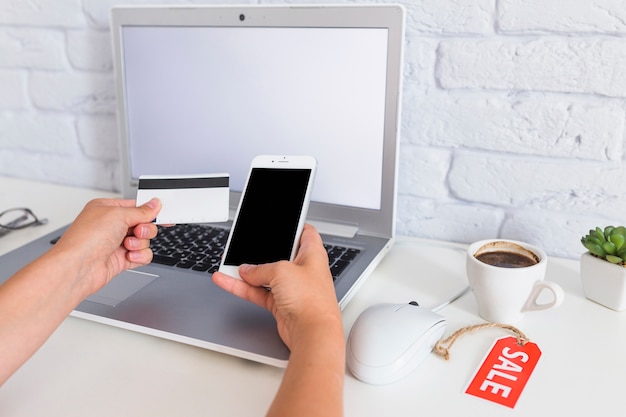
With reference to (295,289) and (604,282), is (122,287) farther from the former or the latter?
(604,282)

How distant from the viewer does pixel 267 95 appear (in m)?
0.80

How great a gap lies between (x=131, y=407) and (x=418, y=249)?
1.53 ft

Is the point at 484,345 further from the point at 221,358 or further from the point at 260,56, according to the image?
the point at 260,56

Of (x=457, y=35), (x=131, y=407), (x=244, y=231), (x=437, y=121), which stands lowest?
(x=131, y=407)

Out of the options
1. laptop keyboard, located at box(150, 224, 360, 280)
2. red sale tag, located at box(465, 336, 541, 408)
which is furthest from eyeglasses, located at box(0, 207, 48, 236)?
red sale tag, located at box(465, 336, 541, 408)

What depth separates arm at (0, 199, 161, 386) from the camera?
470 mm

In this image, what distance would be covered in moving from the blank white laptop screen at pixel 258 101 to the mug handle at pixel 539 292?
0.79 feet

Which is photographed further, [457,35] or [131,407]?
[457,35]

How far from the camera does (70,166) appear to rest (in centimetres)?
107

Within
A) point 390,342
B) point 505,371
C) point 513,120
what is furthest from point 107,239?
point 513,120

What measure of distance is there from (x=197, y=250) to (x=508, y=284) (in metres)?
0.38

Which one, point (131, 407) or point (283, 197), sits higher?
point (283, 197)

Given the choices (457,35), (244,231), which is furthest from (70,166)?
(457,35)

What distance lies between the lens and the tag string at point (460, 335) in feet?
1.86
